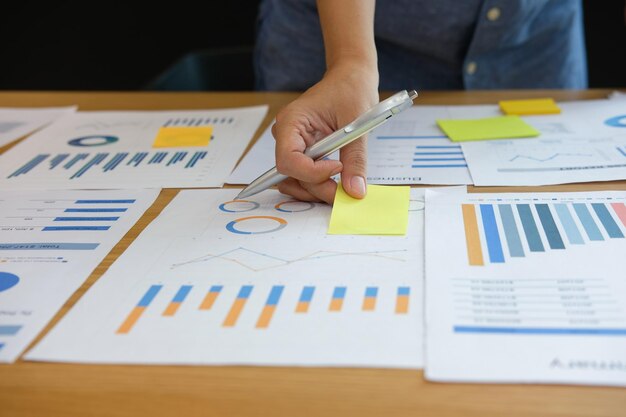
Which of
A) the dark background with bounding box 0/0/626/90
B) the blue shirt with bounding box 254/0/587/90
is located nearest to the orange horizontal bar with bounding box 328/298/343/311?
the blue shirt with bounding box 254/0/587/90

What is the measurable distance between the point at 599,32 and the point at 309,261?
2.03 meters

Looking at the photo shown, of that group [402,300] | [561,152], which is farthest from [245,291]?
[561,152]

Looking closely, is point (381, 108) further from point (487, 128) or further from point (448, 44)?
point (448, 44)

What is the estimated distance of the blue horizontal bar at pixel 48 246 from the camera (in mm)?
712

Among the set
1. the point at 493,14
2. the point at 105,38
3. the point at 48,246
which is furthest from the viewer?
the point at 105,38

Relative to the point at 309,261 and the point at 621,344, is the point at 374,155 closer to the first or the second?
the point at 309,261

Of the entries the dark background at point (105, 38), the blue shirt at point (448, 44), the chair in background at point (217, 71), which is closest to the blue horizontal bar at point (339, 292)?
the blue shirt at point (448, 44)

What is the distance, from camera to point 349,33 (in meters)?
0.90

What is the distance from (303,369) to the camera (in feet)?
1.67

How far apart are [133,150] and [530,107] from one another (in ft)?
1.80

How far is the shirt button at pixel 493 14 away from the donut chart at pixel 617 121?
Answer: 239 mm

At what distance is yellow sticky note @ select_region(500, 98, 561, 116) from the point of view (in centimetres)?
105

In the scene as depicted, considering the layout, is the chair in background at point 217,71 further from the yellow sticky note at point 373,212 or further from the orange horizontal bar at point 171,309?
the orange horizontal bar at point 171,309

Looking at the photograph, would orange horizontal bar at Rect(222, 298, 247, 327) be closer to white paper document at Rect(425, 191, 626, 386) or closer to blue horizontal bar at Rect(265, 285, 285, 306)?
blue horizontal bar at Rect(265, 285, 285, 306)
